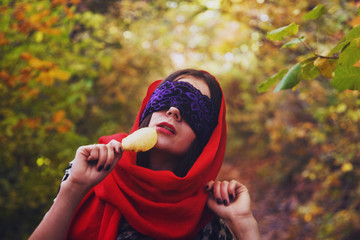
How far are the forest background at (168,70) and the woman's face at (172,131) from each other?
1.54ft

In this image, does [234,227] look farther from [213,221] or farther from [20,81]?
[20,81]

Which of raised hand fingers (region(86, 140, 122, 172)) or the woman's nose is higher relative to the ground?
raised hand fingers (region(86, 140, 122, 172))

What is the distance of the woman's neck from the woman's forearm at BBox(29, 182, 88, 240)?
0.45m

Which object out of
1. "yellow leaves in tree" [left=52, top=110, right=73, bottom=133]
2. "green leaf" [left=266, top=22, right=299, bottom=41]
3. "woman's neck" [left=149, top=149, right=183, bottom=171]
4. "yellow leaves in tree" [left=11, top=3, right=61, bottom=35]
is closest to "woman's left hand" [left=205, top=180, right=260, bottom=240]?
"woman's neck" [left=149, top=149, right=183, bottom=171]

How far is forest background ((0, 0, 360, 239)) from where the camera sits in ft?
10.3

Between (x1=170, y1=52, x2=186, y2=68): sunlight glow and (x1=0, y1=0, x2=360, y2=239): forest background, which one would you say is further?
(x1=170, y1=52, x2=186, y2=68): sunlight glow

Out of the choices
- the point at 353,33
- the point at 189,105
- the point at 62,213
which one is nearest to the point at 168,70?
the point at 189,105

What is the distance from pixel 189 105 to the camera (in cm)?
174

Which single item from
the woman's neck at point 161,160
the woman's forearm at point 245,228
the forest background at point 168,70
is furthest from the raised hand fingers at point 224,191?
the forest background at point 168,70

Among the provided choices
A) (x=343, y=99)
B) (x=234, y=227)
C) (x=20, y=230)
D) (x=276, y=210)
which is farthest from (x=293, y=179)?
(x=234, y=227)

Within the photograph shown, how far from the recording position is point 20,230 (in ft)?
11.2

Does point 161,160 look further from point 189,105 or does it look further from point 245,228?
point 245,228

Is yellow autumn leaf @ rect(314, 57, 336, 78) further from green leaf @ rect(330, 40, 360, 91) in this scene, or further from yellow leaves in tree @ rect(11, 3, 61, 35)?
yellow leaves in tree @ rect(11, 3, 61, 35)

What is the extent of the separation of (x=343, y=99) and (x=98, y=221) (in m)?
4.27
